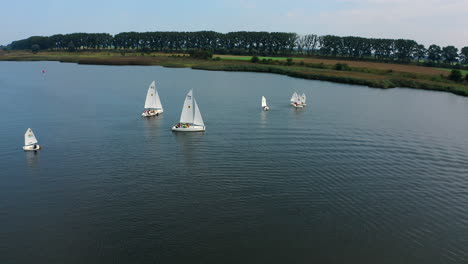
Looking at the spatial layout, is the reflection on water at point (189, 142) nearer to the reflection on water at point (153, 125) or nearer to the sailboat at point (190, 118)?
the sailboat at point (190, 118)

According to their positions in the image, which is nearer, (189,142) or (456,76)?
(189,142)

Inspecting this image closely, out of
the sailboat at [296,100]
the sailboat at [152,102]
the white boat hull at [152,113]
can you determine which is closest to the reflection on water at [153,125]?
the white boat hull at [152,113]

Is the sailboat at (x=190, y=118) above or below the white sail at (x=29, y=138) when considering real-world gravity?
above

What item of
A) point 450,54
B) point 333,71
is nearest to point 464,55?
point 450,54

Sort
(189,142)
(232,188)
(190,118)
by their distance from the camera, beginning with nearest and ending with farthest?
(232,188)
(189,142)
(190,118)

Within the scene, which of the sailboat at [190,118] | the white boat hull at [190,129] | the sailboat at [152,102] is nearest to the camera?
the white boat hull at [190,129]

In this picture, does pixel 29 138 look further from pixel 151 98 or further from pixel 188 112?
pixel 151 98
